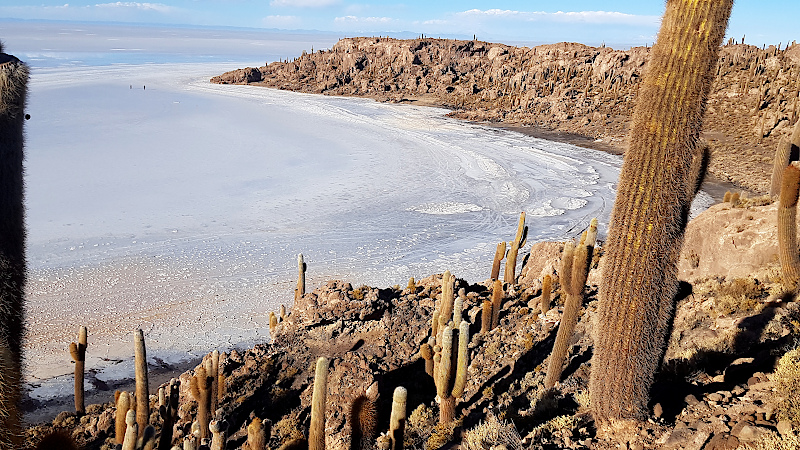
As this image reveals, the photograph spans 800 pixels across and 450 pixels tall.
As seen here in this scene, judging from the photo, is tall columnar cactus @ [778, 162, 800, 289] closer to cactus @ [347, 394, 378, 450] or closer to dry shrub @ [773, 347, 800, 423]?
dry shrub @ [773, 347, 800, 423]

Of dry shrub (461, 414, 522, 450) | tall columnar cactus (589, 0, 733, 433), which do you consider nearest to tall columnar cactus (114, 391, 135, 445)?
dry shrub (461, 414, 522, 450)

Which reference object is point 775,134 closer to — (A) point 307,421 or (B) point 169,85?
(A) point 307,421

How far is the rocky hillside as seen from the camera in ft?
97.6

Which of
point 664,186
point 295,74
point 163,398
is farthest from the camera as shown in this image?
point 295,74

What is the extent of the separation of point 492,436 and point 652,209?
7.99 ft

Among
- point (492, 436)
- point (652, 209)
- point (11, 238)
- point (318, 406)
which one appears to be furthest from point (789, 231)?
point (11, 238)

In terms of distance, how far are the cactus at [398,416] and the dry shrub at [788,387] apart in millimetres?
3153

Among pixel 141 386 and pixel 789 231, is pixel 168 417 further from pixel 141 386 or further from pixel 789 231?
pixel 789 231

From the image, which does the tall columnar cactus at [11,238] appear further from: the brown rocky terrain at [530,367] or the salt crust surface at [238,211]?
the salt crust surface at [238,211]

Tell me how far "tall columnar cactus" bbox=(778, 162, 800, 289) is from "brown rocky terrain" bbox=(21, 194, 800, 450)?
281 mm

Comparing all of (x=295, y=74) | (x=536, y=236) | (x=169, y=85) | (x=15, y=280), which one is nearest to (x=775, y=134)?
(x=536, y=236)

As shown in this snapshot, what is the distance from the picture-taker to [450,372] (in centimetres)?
658

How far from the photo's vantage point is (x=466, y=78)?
173ft

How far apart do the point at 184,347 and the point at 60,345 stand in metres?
2.32
